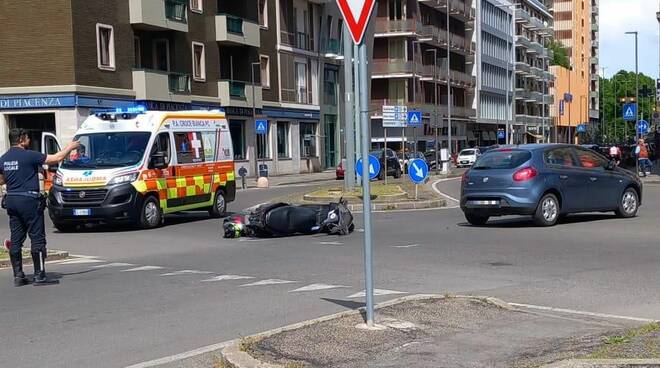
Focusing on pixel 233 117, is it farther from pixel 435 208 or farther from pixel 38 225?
pixel 38 225

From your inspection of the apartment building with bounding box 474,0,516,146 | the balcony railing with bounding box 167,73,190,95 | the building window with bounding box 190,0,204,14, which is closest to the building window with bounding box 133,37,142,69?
the balcony railing with bounding box 167,73,190,95

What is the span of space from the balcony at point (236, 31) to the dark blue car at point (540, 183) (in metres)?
28.2

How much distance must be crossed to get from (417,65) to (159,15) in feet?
133

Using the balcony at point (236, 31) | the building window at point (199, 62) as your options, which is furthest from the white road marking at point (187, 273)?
the balcony at point (236, 31)

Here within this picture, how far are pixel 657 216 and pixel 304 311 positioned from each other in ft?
39.2

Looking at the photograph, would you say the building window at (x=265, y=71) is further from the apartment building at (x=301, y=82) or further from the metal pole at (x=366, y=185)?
the metal pole at (x=366, y=185)

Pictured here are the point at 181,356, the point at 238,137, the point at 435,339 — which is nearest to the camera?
the point at 181,356

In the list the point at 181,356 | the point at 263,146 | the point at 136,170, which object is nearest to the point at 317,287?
the point at 181,356

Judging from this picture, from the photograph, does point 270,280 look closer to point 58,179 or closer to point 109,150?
point 58,179

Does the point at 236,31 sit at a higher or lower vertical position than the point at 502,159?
higher

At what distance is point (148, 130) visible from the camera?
1780 centimetres

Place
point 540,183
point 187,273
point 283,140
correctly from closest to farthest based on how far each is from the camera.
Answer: point 187,273 < point 540,183 < point 283,140

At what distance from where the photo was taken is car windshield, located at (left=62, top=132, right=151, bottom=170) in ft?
56.9

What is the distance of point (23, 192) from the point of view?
9828 mm
